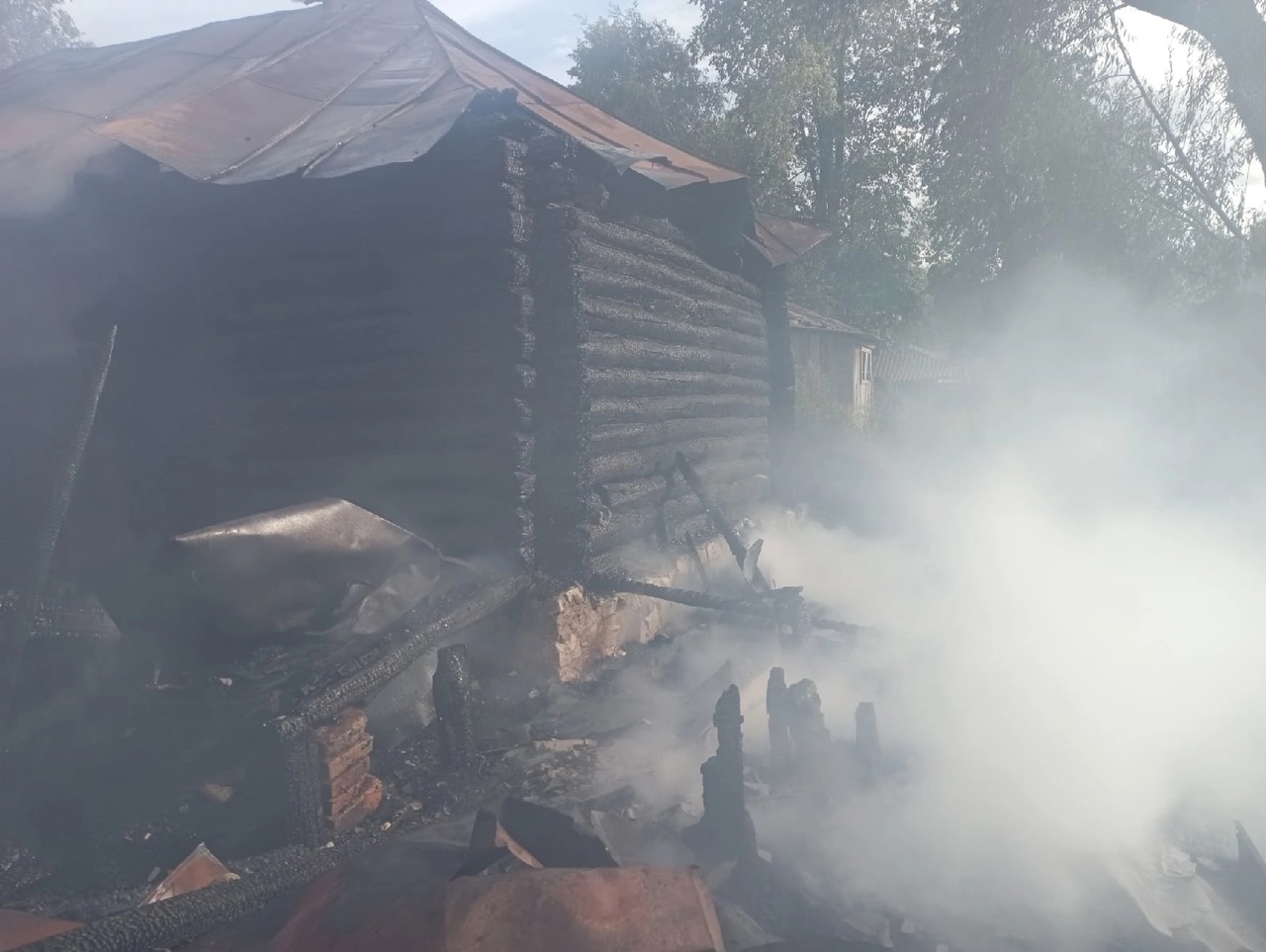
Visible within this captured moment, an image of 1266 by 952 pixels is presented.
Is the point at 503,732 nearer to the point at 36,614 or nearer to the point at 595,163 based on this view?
the point at 36,614

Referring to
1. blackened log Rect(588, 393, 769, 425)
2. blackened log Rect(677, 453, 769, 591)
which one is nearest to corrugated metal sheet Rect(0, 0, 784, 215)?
blackened log Rect(588, 393, 769, 425)

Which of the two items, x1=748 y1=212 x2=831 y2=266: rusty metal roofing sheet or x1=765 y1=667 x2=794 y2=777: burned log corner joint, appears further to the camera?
x1=748 y1=212 x2=831 y2=266: rusty metal roofing sheet

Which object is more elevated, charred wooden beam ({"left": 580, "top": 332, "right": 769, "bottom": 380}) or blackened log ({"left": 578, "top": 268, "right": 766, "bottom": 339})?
blackened log ({"left": 578, "top": 268, "right": 766, "bottom": 339})

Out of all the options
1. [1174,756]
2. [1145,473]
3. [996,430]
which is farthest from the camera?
[996,430]

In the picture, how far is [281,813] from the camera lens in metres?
3.55

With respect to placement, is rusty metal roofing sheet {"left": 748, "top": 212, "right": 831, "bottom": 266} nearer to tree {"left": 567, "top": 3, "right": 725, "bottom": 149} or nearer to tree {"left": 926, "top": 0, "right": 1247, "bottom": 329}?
tree {"left": 926, "top": 0, "right": 1247, "bottom": 329}

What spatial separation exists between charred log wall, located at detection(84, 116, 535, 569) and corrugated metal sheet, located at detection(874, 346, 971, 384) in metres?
26.8

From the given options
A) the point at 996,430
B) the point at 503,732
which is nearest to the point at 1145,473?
the point at 996,430

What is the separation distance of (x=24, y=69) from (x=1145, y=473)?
14.3 m

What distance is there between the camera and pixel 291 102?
563cm

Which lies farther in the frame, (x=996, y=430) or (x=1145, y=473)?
(x=996, y=430)

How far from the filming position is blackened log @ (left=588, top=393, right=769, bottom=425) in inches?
230

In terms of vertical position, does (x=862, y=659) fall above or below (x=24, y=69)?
below

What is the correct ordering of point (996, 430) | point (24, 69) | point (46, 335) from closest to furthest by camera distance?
point (46, 335) → point (24, 69) → point (996, 430)
